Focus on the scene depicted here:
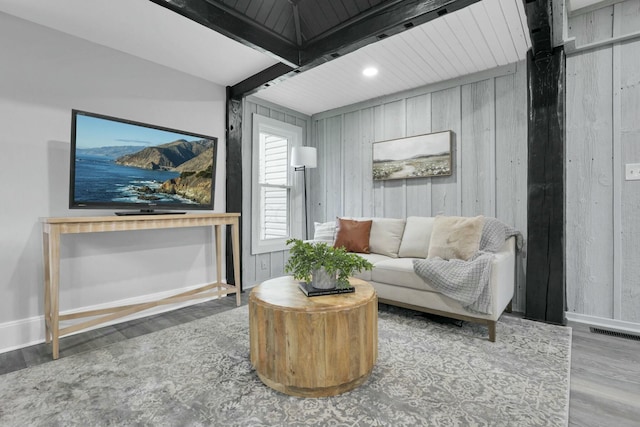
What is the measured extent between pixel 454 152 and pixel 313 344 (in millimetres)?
2706

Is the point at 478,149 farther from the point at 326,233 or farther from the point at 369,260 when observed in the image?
the point at 326,233

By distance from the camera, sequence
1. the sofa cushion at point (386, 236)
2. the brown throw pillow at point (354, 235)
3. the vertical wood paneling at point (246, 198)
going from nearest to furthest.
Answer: the sofa cushion at point (386, 236) → the brown throw pillow at point (354, 235) → the vertical wood paneling at point (246, 198)

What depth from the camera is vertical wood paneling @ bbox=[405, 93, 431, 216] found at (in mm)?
3594

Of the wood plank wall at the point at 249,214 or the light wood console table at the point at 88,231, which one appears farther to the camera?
the wood plank wall at the point at 249,214

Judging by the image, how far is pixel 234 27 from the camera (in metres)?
2.30

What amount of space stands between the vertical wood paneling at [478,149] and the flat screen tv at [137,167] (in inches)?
104

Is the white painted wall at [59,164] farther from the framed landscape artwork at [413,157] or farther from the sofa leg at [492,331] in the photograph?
the sofa leg at [492,331]

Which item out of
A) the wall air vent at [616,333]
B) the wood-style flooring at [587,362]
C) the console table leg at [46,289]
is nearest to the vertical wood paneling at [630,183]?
the wall air vent at [616,333]

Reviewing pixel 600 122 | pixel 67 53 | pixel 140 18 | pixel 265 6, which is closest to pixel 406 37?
pixel 265 6

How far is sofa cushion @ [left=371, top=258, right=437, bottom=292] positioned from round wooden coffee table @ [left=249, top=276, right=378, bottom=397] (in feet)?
3.32

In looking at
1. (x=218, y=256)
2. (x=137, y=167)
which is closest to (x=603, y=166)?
(x=218, y=256)

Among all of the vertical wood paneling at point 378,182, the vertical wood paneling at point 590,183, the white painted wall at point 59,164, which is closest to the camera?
the white painted wall at point 59,164

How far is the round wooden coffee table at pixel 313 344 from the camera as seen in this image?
160cm

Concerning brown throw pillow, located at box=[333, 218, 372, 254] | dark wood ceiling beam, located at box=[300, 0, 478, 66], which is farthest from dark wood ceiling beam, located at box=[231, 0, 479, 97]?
brown throw pillow, located at box=[333, 218, 372, 254]
